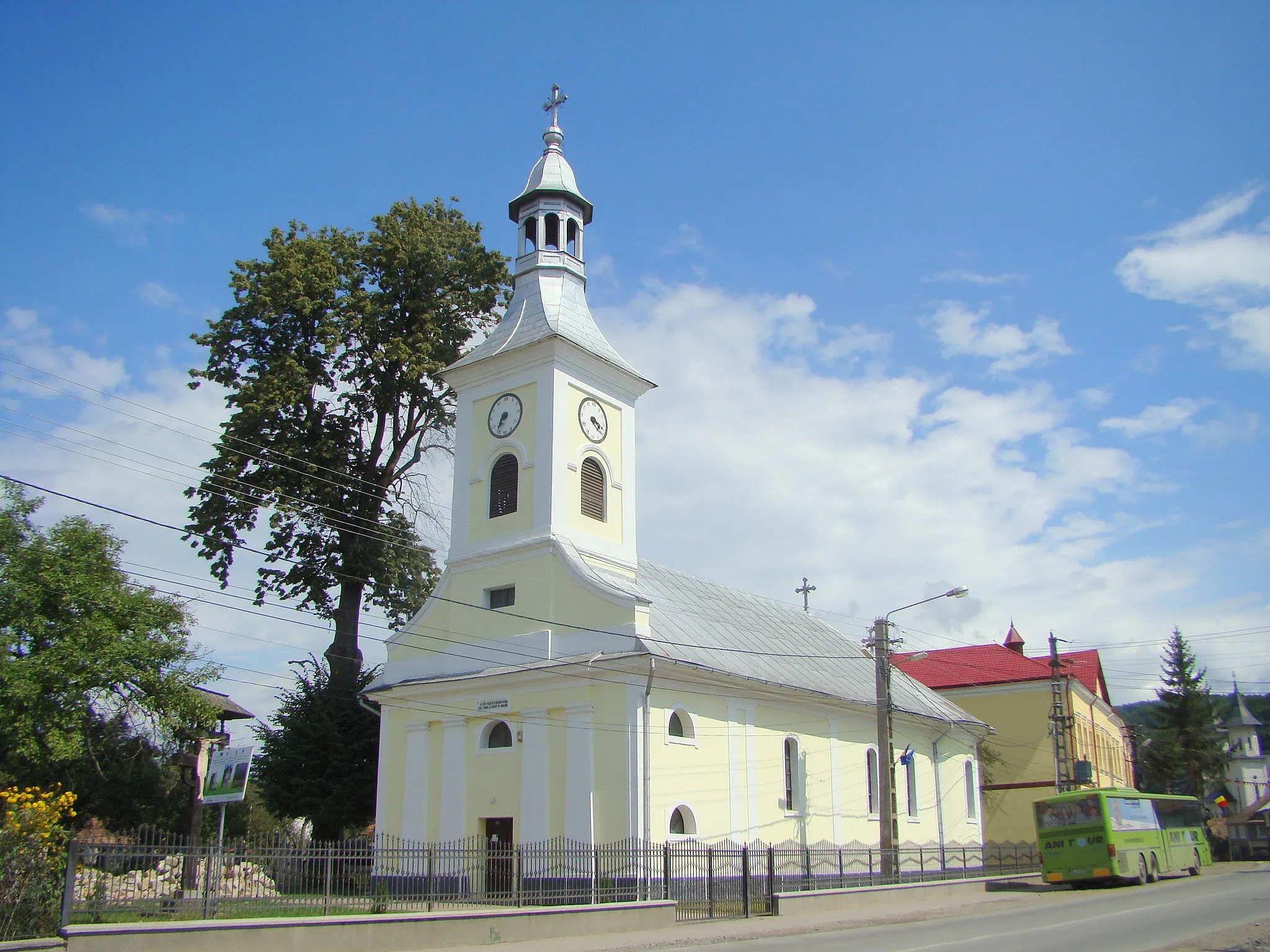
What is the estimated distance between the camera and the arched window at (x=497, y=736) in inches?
979

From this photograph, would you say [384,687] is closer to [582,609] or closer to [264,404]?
[582,609]

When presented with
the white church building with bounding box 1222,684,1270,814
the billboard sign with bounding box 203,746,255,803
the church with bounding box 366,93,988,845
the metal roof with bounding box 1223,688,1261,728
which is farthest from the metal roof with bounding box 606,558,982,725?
the metal roof with bounding box 1223,688,1261,728

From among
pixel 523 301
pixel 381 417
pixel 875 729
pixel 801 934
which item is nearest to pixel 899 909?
pixel 801 934

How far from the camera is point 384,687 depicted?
26.7 meters

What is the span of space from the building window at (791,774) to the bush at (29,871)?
18.2 m

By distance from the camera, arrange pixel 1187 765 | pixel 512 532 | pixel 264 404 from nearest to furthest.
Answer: pixel 512 532
pixel 264 404
pixel 1187 765

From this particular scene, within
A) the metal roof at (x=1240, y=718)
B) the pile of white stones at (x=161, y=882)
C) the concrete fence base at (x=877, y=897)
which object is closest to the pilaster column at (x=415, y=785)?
the concrete fence base at (x=877, y=897)

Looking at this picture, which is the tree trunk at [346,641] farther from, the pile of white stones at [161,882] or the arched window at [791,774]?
the pile of white stones at [161,882]

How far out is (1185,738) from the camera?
64.1m

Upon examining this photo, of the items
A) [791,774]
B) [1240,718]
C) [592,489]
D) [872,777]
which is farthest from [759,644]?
[1240,718]

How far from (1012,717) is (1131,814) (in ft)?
59.7

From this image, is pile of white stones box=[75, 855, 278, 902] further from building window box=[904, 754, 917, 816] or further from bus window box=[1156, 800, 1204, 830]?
bus window box=[1156, 800, 1204, 830]

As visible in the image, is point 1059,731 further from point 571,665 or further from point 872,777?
point 571,665

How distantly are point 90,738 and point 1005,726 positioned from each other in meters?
36.3
